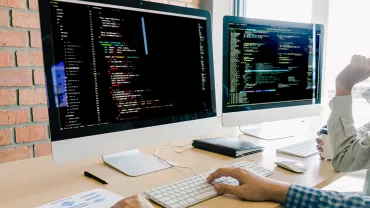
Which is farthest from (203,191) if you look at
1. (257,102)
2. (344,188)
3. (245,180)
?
(344,188)

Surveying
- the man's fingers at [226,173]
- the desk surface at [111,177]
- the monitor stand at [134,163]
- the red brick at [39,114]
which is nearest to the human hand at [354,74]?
the desk surface at [111,177]

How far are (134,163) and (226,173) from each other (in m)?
0.34

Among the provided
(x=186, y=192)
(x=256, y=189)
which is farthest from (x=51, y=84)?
(x=256, y=189)

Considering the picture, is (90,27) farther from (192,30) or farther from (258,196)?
(258,196)

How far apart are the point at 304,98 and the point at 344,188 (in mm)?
624

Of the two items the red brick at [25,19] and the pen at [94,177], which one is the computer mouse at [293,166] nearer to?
the pen at [94,177]

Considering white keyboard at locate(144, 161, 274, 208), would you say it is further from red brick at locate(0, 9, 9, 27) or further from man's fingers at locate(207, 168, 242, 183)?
red brick at locate(0, 9, 9, 27)

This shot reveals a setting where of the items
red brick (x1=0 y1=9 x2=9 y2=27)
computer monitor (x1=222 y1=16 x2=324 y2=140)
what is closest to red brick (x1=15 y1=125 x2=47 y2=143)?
red brick (x1=0 y1=9 x2=9 y2=27)

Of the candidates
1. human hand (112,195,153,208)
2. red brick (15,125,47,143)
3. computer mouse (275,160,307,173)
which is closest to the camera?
→ human hand (112,195,153,208)

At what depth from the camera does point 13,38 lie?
1.53 meters

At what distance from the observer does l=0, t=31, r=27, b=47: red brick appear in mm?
1492

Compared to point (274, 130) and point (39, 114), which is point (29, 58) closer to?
point (39, 114)

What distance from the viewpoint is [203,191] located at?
0.82 metres

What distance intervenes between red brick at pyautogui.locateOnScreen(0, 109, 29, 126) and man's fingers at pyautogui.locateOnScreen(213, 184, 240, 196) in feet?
3.81
